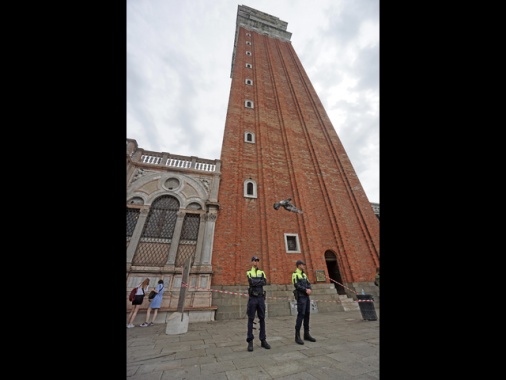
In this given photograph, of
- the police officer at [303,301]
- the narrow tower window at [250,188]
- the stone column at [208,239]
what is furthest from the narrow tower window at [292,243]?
the police officer at [303,301]

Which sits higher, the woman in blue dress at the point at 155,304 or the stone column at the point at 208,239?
the stone column at the point at 208,239

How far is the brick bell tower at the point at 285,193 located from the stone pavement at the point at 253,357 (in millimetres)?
4354

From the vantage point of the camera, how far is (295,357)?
10.9ft

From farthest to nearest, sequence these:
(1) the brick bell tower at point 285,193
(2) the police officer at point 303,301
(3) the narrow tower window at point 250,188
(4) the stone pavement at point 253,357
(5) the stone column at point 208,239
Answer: (3) the narrow tower window at point 250,188, (1) the brick bell tower at point 285,193, (5) the stone column at point 208,239, (2) the police officer at point 303,301, (4) the stone pavement at point 253,357

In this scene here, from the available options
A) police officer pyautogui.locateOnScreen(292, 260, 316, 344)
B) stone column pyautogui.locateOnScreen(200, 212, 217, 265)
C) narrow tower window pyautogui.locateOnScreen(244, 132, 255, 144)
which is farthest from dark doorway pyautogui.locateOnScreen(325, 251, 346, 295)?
narrow tower window pyautogui.locateOnScreen(244, 132, 255, 144)

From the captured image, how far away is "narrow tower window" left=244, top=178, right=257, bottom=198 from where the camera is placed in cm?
1125

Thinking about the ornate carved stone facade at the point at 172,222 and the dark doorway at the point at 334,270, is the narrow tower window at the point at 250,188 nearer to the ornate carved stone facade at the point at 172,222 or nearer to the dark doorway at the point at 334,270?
the ornate carved stone facade at the point at 172,222

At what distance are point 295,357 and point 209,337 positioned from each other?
7.91 ft

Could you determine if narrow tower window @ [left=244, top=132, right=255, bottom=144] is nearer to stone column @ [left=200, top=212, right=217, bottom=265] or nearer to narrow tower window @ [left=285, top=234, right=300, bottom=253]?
stone column @ [left=200, top=212, right=217, bottom=265]

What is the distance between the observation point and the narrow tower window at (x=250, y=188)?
11.3 meters

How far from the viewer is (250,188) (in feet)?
38.0

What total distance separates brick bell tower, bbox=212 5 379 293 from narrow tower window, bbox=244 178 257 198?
56mm
